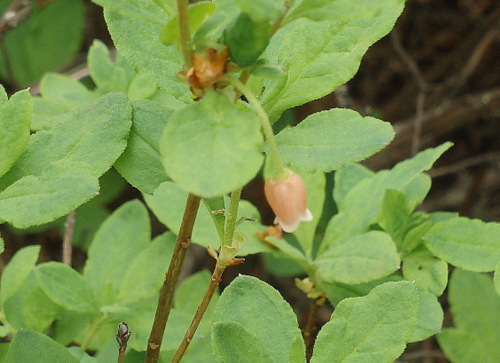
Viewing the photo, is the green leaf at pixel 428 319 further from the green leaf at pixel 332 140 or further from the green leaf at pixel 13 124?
the green leaf at pixel 13 124

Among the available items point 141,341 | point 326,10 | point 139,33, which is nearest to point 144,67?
point 139,33

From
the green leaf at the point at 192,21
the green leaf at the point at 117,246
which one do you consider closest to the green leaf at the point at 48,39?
the green leaf at the point at 117,246

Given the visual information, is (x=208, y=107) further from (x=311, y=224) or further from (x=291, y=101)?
(x=311, y=224)

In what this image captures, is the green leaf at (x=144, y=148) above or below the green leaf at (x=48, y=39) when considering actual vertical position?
above

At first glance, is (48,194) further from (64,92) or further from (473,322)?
(473,322)

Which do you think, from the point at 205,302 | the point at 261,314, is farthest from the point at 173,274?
the point at 261,314
